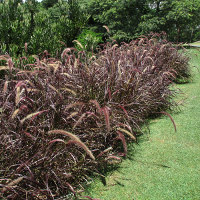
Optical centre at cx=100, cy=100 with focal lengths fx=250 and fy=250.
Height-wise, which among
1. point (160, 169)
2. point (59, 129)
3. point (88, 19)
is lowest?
point (160, 169)

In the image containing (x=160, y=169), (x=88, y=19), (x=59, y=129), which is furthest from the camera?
(x=88, y=19)

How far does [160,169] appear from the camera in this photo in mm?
3295

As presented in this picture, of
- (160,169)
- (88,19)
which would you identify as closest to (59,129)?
(160,169)

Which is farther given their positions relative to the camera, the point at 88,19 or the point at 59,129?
the point at 88,19

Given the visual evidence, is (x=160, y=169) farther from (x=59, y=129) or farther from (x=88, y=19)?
(x=88, y=19)

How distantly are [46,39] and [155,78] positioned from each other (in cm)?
321

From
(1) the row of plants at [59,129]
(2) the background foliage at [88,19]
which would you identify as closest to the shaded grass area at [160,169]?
(1) the row of plants at [59,129]

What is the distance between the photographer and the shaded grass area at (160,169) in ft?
9.37

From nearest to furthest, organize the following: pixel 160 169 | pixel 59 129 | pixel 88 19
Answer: pixel 59 129 < pixel 160 169 < pixel 88 19

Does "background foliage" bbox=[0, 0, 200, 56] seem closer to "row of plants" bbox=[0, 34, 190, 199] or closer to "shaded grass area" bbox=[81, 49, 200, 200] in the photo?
"row of plants" bbox=[0, 34, 190, 199]

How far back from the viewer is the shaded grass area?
2.86 metres

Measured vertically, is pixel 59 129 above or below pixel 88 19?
below

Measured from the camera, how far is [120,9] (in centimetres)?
2319

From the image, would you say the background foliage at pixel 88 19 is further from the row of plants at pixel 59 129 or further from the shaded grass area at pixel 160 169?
the shaded grass area at pixel 160 169
